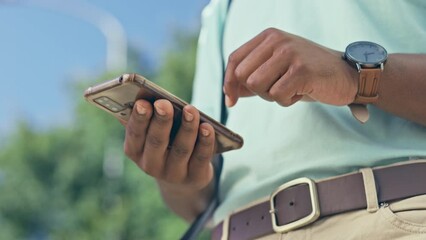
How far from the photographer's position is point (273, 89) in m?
1.50

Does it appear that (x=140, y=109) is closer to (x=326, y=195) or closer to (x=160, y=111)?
(x=160, y=111)

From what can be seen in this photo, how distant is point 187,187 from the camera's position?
1908mm

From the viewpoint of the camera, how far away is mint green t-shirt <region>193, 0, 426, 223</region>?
167cm

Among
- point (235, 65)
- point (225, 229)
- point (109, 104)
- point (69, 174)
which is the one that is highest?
point (235, 65)

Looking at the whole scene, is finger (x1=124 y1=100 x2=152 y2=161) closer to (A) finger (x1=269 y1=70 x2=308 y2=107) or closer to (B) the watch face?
(A) finger (x1=269 y1=70 x2=308 y2=107)

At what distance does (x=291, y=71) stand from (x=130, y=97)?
0.94 ft

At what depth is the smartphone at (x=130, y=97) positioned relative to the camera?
1513 millimetres

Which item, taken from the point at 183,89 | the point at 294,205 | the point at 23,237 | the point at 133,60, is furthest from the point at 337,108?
the point at 133,60

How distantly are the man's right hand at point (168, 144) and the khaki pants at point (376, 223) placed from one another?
263 mm

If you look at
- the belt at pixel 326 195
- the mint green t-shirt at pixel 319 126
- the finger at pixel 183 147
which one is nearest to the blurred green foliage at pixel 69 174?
the mint green t-shirt at pixel 319 126

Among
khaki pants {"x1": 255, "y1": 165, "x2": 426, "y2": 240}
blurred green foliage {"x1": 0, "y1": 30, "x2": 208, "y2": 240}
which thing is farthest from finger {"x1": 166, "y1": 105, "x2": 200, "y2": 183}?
blurred green foliage {"x1": 0, "y1": 30, "x2": 208, "y2": 240}

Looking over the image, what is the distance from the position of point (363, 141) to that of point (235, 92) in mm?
267

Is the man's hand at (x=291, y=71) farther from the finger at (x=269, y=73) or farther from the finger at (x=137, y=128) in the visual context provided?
the finger at (x=137, y=128)

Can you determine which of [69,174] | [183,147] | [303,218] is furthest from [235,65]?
[69,174]
